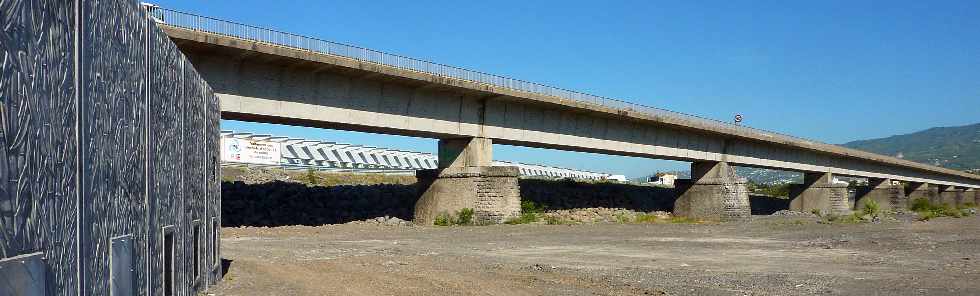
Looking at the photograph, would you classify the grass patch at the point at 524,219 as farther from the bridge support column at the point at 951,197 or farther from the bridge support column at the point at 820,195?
the bridge support column at the point at 951,197

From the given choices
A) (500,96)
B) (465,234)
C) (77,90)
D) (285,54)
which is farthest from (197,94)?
(500,96)

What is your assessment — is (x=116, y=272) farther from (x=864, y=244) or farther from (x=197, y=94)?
(x=864, y=244)

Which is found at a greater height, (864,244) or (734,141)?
(734,141)

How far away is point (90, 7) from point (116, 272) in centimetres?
217

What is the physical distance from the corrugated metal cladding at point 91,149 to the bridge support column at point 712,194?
154 ft

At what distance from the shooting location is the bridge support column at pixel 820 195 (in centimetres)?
7250

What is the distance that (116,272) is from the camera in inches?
266

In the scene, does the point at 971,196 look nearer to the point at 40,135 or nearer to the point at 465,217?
the point at 465,217

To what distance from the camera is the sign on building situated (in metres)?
50.9

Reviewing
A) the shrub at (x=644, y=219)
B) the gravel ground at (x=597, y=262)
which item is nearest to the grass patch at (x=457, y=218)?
the gravel ground at (x=597, y=262)

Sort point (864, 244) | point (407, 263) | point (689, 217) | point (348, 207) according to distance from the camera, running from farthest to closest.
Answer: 1. point (689, 217)
2. point (348, 207)
3. point (864, 244)
4. point (407, 263)

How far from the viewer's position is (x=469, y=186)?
3681 cm

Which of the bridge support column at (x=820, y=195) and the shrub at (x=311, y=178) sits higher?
the shrub at (x=311, y=178)

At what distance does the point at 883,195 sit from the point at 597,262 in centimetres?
7944
